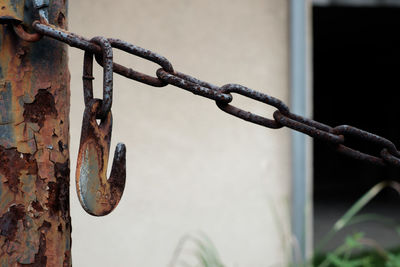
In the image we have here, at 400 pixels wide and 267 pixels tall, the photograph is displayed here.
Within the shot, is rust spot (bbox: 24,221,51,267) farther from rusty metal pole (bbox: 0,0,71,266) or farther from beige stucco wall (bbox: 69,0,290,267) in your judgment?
beige stucco wall (bbox: 69,0,290,267)

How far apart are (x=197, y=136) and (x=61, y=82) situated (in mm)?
1846

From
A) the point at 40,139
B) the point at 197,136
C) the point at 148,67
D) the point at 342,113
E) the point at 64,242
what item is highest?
the point at 342,113

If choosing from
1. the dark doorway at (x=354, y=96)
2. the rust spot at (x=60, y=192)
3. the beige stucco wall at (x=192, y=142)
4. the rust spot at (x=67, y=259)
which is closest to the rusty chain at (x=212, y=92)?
the rust spot at (x=60, y=192)

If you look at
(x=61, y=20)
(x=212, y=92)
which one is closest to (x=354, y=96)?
(x=212, y=92)

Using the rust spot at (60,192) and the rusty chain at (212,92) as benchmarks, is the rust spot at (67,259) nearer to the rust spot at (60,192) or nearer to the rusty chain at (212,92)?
the rust spot at (60,192)

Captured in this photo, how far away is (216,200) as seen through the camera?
8.43 feet

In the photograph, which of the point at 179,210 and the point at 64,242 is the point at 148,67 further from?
the point at 64,242

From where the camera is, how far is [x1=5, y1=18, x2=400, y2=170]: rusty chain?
65 centimetres

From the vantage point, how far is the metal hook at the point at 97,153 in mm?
648

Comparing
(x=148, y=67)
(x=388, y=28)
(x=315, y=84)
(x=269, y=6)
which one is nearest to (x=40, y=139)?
(x=148, y=67)

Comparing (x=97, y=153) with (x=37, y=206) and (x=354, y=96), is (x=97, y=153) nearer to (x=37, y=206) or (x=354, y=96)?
(x=37, y=206)

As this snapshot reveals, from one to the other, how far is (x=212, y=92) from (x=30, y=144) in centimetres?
26

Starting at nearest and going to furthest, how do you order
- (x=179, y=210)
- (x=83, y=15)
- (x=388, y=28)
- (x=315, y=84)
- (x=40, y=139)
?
(x=40, y=139) → (x=83, y=15) → (x=179, y=210) → (x=388, y=28) → (x=315, y=84)

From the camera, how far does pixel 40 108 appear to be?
2.27 feet
